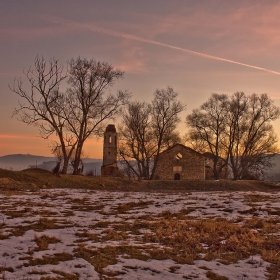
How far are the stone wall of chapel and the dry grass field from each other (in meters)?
29.0

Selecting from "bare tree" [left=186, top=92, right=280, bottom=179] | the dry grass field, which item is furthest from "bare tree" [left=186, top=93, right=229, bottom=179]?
the dry grass field

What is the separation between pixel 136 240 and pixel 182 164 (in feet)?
122

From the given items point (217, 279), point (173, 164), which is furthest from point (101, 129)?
point (217, 279)

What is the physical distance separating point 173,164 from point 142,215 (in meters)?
33.2

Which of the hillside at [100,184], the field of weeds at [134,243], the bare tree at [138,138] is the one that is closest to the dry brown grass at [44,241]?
the field of weeds at [134,243]

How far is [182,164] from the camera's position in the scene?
150 ft

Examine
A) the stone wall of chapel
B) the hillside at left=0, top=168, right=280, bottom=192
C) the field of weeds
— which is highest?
the stone wall of chapel

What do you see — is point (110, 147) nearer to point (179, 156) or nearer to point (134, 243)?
point (179, 156)

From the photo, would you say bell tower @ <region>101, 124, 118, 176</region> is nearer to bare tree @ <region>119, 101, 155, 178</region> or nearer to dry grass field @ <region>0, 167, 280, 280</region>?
bare tree @ <region>119, 101, 155, 178</region>

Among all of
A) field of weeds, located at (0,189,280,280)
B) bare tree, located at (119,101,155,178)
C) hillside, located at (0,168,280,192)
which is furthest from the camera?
bare tree, located at (119,101,155,178)

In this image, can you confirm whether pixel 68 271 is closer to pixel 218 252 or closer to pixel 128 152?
pixel 218 252

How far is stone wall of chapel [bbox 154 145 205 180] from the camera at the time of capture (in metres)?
45.4

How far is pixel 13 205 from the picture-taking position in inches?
546

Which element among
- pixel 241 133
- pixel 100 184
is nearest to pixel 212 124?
pixel 241 133
